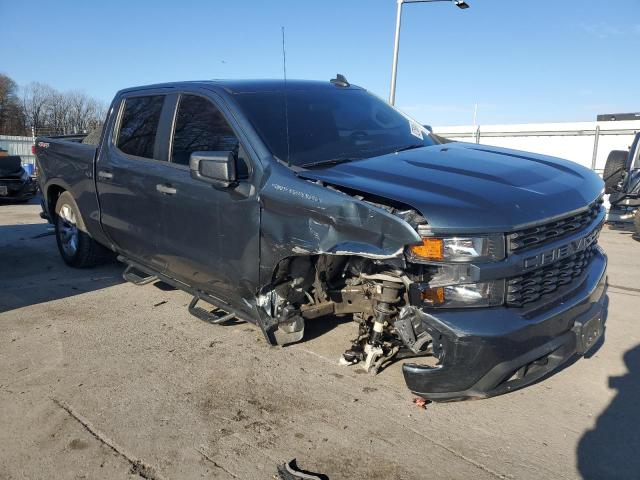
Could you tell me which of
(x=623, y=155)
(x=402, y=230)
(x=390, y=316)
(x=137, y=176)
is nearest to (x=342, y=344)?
(x=390, y=316)

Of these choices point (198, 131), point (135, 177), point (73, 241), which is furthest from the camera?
point (73, 241)

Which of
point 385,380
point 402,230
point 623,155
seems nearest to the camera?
point 402,230

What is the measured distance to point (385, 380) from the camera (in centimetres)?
347

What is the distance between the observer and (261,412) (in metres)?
3.14

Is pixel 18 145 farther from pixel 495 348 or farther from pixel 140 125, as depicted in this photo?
pixel 495 348

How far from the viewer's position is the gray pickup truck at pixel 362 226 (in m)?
2.65

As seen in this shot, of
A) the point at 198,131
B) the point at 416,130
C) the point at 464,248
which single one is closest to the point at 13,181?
the point at 198,131

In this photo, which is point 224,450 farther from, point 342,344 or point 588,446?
point 588,446

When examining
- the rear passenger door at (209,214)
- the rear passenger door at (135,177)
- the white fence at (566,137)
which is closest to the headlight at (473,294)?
the rear passenger door at (209,214)

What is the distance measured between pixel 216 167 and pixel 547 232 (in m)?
2.05

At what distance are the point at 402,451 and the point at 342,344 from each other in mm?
1403

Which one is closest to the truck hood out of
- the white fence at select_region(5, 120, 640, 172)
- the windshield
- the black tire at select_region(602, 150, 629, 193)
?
the windshield

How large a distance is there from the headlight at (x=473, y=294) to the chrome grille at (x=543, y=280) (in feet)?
0.22

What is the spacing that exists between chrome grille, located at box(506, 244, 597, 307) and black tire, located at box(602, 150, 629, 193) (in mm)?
8064
